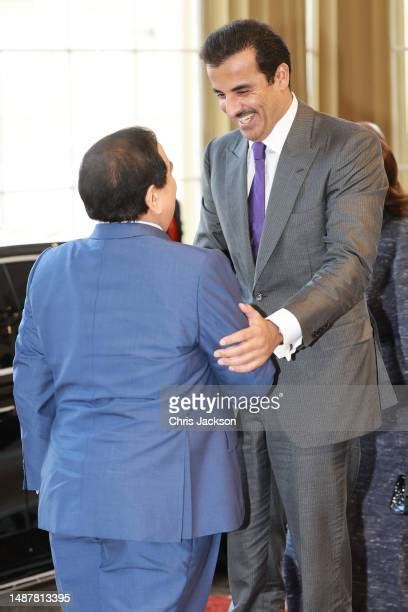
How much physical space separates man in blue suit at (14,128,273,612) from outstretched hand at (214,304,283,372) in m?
0.02

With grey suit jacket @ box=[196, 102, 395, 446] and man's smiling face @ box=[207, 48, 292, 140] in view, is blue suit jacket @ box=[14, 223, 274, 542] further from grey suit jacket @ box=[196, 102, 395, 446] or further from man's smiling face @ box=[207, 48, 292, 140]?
man's smiling face @ box=[207, 48, 292, 140]

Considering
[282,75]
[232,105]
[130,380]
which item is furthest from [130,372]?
[282,75]

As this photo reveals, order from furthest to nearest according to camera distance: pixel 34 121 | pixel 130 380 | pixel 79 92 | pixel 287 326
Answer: pixel 79 92 < pixel 34 121 < pixel 287 326 < pixel 130 380

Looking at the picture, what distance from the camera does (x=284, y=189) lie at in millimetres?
2227

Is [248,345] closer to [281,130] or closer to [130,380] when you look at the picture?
[130,380]

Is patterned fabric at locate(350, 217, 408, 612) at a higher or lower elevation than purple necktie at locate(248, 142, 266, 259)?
lower

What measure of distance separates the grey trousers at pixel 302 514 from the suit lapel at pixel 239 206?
421mm

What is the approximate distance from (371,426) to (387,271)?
487mm

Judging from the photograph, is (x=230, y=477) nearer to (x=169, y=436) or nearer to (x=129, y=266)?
(x=169, y=436)

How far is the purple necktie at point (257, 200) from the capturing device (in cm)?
231

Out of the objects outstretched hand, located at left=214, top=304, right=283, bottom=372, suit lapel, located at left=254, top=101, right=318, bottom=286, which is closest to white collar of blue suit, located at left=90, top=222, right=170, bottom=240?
outstretched hand, located at left=214, top=304, right=283, bottom=372

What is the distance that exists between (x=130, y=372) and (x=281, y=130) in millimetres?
836

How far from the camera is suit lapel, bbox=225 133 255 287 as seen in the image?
231cm

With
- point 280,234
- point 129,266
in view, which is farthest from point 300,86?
point 129,266
